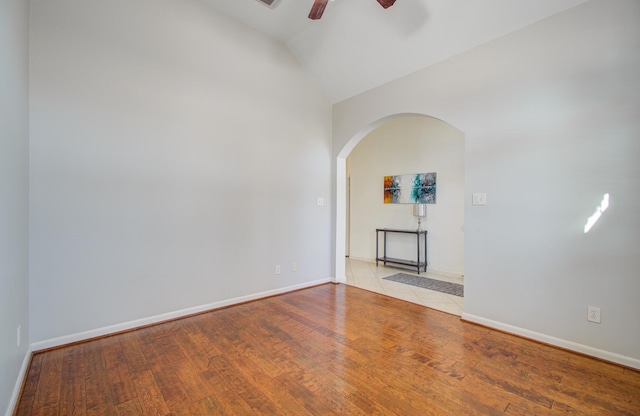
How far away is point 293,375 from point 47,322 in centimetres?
209

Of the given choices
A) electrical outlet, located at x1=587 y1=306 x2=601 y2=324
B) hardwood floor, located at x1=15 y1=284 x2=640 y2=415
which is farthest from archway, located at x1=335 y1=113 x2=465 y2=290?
electrical outlet, located at x1=587 y1=306 x2=601 y2=324

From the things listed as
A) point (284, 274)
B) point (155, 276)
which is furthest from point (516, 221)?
point (155, 276)

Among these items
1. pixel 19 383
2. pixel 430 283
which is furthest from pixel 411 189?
pixel 19 383

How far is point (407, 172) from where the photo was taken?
17.9 feet

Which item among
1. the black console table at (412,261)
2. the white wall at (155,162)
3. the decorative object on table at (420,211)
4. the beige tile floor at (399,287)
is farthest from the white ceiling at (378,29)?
the beige tile floor at (399,287)

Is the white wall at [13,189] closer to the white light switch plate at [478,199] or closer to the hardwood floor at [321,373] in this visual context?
the hardwood floor at [321,373]

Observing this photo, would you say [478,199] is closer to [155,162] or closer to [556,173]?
[556,173]

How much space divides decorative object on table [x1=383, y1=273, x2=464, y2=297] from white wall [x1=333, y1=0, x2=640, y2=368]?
3.57 ft

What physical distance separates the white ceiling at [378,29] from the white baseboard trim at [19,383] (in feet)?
12.1

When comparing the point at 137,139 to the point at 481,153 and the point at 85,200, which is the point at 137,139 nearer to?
the point at 85,200

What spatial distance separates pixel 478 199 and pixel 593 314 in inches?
50.2

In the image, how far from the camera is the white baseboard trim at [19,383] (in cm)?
153

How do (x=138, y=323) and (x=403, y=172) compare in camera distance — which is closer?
(x=138, y=323)

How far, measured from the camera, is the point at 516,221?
260cm
